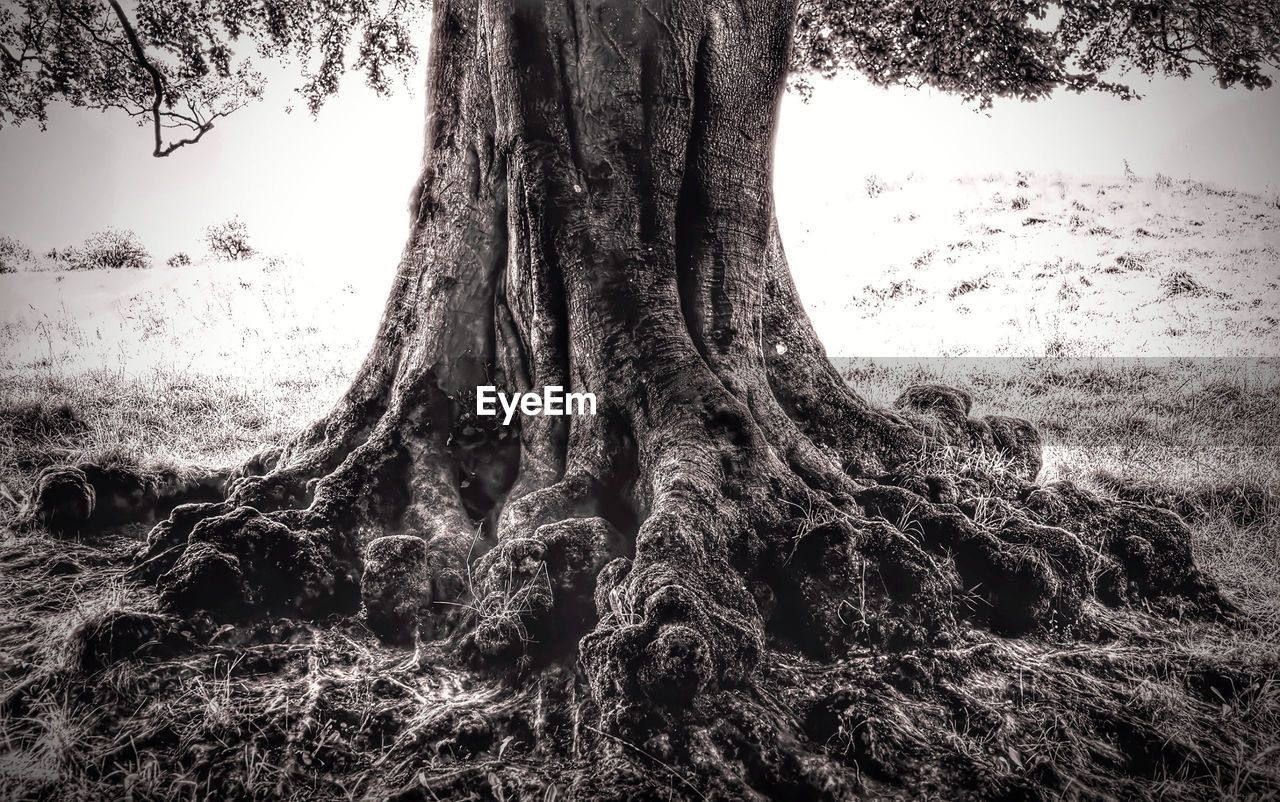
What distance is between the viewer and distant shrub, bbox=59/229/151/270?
616 cm

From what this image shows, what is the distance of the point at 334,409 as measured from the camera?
4551mm

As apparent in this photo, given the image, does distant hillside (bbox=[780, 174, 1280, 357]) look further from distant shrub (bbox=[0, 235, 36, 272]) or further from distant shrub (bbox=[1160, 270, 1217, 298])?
distant shrub (bbox=[0, 235, 36, 272])

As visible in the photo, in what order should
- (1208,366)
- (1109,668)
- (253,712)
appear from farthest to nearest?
(1208,366) < (1109,668) < (253,712)

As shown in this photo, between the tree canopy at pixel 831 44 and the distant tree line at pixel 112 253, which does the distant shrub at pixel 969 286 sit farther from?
the distant tree line at pixel 112 253

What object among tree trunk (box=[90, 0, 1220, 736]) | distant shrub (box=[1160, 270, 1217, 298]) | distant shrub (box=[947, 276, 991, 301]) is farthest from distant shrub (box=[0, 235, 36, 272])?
distant shrub (box=[1160, 270, 1217, 298])

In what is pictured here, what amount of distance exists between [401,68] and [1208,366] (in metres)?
9.05

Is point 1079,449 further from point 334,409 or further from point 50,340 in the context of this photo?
point 50,340

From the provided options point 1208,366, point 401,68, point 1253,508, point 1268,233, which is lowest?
point 1253,508

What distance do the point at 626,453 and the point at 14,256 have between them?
488 centimetres

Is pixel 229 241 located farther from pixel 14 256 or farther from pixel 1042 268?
pixel 1042 268

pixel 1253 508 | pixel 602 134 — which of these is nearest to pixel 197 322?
pixel 602 134

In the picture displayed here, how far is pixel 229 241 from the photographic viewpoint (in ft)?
29.5

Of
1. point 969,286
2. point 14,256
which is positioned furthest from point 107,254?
point 969,286

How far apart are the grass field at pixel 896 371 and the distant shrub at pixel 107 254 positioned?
173 mm
